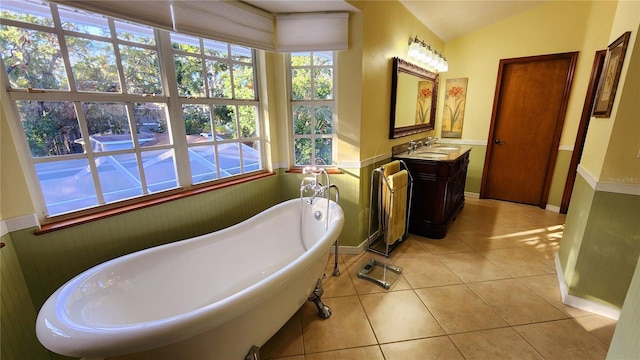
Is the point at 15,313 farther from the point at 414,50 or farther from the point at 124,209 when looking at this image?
the point at 414,50

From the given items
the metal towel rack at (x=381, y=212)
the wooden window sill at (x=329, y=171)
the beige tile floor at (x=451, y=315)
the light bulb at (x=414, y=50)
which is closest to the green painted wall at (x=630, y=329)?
the beige tile floor at (x=451, y=315)

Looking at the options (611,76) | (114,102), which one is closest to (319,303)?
(114,102)

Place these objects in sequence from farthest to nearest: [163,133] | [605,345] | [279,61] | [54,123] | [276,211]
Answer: [279,61] → [276,211] → [163,133] → [605,345] → [54,123]

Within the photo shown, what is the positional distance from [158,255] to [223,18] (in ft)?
5.27

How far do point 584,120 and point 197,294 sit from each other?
4405mm

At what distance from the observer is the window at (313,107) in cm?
233

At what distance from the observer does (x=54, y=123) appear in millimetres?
1377

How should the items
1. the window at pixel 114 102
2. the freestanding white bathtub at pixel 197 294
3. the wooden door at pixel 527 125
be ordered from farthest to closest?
the wooden door at pixel 527 125 < the window at pixel 114 102 < the freestanding white bathtub at pixel 197 294

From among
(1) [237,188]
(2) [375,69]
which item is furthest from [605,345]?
(1) [237,188]

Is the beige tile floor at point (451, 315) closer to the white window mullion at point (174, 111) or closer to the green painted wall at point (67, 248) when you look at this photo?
the green painted wall at point (67, 248)

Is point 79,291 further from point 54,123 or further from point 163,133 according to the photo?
point 163,133

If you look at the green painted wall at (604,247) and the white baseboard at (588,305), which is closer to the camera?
the green painted wall at (604,247)

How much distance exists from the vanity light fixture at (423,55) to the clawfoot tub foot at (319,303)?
2.49 m

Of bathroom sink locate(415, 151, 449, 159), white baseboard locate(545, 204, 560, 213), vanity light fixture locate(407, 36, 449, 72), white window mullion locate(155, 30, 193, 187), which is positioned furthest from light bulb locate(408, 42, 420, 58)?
white baseboard locate(545, 204, 560, 213)
